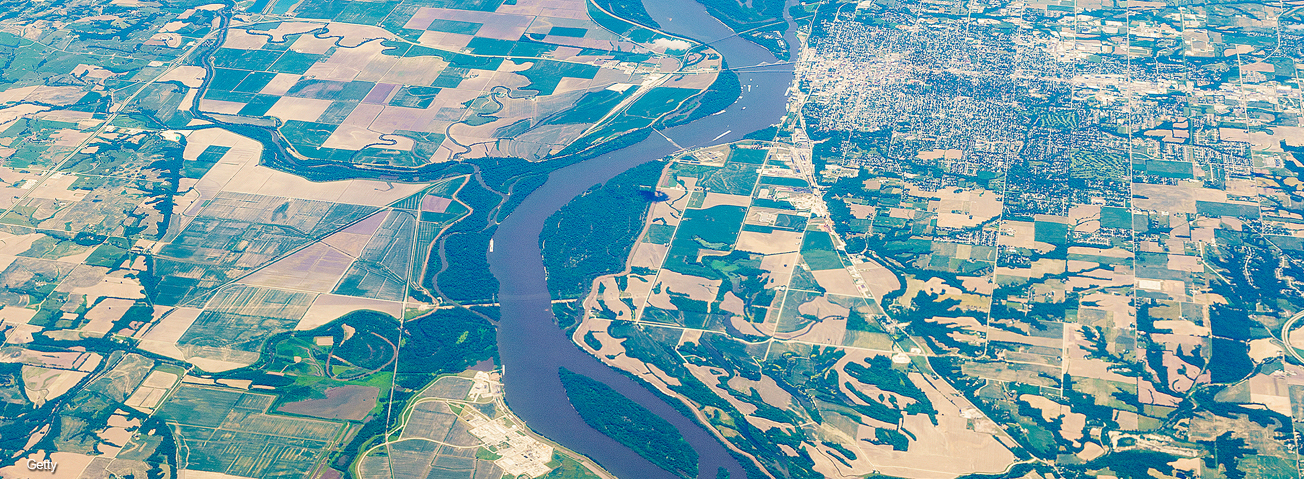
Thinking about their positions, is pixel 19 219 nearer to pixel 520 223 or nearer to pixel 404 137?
pixel 404 137

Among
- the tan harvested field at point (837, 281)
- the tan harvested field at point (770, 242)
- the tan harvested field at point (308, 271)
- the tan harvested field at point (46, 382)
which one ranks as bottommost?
the tan harvested field at point (837, 281)

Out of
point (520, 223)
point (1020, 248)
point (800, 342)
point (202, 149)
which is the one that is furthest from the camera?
point (202, 149)

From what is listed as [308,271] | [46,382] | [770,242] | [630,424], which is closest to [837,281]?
[770,242]

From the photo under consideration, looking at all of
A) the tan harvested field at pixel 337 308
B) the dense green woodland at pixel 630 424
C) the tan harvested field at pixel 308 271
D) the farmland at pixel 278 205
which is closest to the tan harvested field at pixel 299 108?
the farmland at pixel 278 205

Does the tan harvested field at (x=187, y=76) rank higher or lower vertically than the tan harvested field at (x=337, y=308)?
higher

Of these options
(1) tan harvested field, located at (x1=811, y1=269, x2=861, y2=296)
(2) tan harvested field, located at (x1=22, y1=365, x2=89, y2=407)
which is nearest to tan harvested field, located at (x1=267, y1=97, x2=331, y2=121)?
(2) tan harvested field, located at (x1=22, y1=365, x2=89, y2=407)

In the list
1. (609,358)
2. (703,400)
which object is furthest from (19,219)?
(703,400)

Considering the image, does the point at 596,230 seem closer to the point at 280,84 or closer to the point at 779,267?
the point at 779,267

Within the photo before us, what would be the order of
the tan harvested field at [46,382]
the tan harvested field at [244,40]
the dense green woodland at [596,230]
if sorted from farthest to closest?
1. the tan harvested field at [244,40]
2. the dense green woodland at [596,230]
3. the tan harvested field at [46,382]

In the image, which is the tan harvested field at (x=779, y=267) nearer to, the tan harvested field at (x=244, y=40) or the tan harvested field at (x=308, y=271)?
the tan harvested field at (x=308, y=271)
